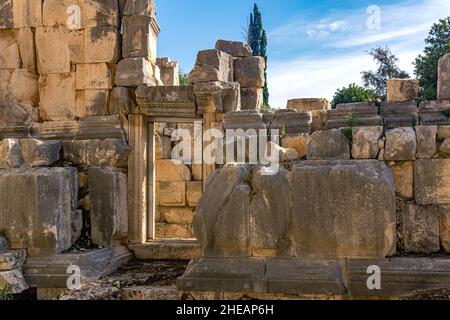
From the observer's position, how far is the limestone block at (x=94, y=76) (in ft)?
24.4

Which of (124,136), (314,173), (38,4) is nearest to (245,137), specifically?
(314,173)

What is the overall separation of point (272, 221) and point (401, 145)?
1534 mm

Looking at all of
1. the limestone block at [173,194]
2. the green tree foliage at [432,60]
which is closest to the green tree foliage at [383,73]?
the green tree foliage at [432,60]

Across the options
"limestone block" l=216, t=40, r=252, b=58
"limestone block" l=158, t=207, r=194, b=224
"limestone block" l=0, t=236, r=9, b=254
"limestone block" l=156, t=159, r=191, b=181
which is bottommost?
"limestone block" l=158, t=207, r=194, b=224

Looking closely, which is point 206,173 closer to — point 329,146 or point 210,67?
point 210,67

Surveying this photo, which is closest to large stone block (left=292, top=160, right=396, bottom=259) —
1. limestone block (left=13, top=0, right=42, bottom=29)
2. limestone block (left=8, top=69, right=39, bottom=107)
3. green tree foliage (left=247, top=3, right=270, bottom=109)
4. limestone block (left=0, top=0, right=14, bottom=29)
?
limestone block (left=8, top=69, right=39, bottom=107)

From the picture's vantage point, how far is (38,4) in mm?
7590

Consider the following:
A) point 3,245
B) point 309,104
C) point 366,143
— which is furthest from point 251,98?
point 3,245

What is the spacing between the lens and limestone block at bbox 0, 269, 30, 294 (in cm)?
567

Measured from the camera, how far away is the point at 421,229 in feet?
16.2

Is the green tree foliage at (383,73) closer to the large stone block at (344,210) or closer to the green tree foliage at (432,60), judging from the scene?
the green tree foliage at (432,60)

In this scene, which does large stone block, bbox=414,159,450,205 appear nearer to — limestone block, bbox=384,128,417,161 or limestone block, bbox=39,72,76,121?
limestone block, bbox=384,128,417,161

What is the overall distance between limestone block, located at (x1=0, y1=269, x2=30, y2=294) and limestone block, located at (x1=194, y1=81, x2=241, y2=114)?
3.38 meters
